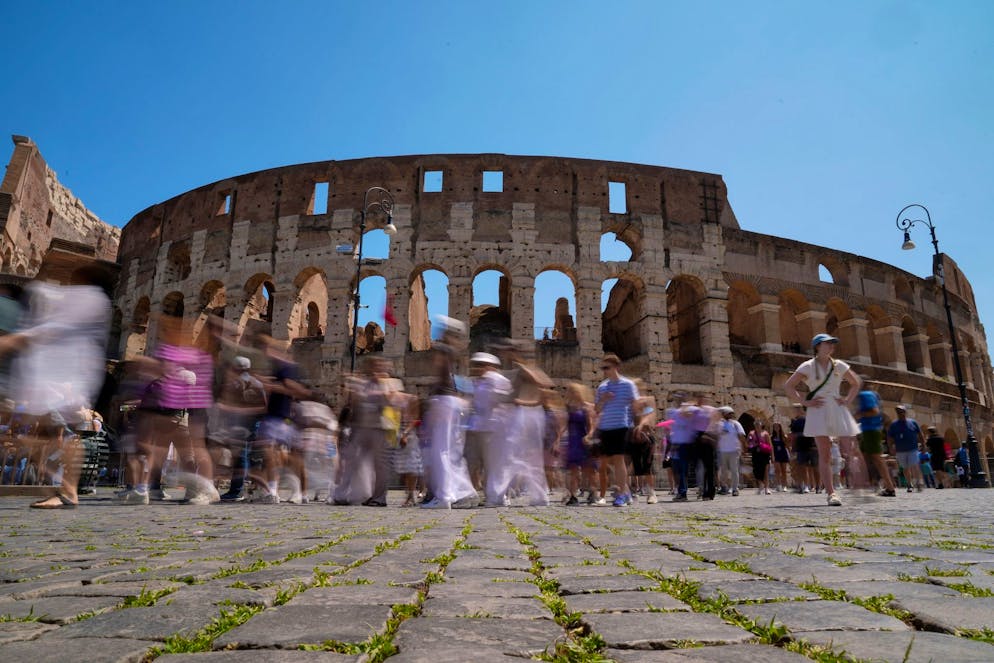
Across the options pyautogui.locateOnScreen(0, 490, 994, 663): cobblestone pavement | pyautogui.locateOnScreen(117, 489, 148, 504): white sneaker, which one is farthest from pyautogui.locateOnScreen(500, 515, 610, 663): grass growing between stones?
pyautogui.locateOnScreen(117, 489, 148, 504): white sneaker

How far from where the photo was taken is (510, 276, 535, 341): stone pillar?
20.3 m

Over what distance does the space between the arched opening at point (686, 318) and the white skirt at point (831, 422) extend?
1523 centimetres

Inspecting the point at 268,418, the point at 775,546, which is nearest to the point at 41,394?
the point at 268,418

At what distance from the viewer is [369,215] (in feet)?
72.2

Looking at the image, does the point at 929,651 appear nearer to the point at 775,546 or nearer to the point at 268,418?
the point at 775,546

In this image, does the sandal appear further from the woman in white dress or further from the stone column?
the stone column

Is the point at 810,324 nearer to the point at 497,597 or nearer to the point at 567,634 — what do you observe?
the point at 497,597

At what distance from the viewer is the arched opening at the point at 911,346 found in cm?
2580

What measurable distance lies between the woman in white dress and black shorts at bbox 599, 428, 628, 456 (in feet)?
6.37

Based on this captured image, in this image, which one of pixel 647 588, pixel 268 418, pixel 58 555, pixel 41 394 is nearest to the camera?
pixel 647 588

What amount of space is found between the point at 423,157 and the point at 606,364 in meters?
16.1

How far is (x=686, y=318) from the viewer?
23.5m

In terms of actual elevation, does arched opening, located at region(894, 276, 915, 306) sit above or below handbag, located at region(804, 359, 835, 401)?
above

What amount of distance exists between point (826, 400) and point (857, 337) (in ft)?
63.9
